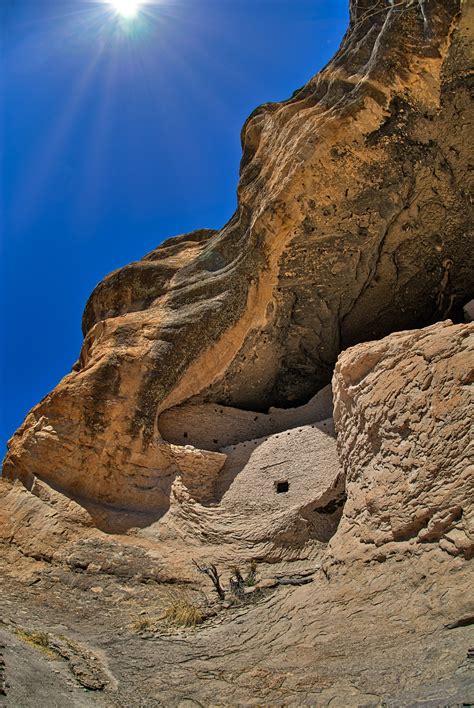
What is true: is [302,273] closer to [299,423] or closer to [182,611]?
[299,423]

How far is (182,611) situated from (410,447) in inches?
117

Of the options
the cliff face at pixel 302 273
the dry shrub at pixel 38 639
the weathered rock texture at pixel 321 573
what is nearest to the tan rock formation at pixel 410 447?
the weathered rock texture at pixel 321 573

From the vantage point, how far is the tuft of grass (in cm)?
597

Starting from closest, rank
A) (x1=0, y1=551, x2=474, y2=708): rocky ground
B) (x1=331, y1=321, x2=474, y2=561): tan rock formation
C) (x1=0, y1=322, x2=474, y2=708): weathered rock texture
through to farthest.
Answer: (x1=0, y1=551, x2=474, y2=708): rocky ground
(x1=0, y1=322, x2=474, y2=708): weathered rock texture
(x1=331, y1=321, x2=474, y2=561): tan rock formation

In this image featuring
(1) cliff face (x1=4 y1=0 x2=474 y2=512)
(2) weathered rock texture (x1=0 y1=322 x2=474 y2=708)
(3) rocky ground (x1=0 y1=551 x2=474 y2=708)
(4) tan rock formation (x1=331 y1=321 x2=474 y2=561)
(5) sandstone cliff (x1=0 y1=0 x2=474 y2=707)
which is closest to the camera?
(3) rocky ground (x1=0 y1=551 x2=474 y2=708)

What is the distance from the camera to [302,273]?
31.4ft

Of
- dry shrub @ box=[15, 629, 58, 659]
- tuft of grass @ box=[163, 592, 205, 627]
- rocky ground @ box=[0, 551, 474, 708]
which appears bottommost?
rocky ground @ box=[0, 551, 474, 708]

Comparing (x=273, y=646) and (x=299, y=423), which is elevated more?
(x=299, y=423)

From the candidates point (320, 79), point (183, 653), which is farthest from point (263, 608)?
point (320, 79)

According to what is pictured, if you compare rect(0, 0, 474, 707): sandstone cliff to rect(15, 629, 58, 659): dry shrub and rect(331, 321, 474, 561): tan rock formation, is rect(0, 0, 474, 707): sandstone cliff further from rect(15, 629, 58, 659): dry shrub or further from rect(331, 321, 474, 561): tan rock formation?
rect(15, 629, 58, 659): dry shrub

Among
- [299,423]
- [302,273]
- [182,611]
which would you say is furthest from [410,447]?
[302,273]

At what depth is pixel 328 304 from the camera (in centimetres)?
997

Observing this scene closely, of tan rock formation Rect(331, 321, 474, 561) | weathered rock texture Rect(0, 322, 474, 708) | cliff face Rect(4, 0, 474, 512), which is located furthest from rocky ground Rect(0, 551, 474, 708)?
cliff face Rect(4, 0, 474, 512)

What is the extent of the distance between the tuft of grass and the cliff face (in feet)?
6.18
